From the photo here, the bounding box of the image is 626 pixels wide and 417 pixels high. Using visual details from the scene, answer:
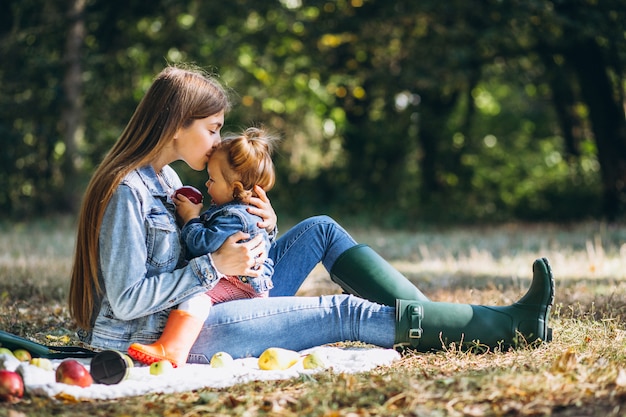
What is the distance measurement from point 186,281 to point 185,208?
37cm

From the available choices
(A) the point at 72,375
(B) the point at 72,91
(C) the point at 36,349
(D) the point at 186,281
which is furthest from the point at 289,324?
(B) the point at 72,91

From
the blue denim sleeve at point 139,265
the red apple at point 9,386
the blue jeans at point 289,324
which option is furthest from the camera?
the blue jeans at point 289,324

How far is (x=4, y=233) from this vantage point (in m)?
10.4

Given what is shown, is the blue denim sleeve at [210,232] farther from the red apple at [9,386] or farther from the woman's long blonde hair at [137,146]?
the red apple at [9,386]

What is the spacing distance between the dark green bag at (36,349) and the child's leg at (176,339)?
1.17 feet

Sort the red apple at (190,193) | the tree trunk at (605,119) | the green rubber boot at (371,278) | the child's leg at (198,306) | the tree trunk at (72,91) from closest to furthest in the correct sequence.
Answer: the child's leg at (198,306) < the red apple at (190,193) < the green rubber boot at (371,278) < the tree trunk at (605,119) < the tree trunk at (72,91)

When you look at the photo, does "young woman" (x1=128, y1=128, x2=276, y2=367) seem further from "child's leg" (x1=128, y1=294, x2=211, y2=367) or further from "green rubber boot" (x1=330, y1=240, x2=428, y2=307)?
"green rubber boot" (x1=330, y1=240, x2=428, y2=307)

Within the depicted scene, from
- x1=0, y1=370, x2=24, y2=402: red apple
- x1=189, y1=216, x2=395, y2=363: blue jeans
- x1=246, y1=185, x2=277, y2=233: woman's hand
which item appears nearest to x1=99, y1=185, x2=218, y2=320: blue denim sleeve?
x1=189, y1=216, x2=395, y2=363: blue jeans

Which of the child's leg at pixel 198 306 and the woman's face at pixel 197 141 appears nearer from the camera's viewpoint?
the child's leg at pixel 198 306

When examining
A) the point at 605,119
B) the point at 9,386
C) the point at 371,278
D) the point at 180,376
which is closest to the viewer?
the point at 9,386

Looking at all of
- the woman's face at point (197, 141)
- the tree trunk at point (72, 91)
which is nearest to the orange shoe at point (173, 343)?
the woman's face at point (197, 141)

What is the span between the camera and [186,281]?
3.28 m

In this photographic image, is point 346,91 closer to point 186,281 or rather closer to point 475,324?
point 475,324

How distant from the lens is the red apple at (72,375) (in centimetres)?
301
